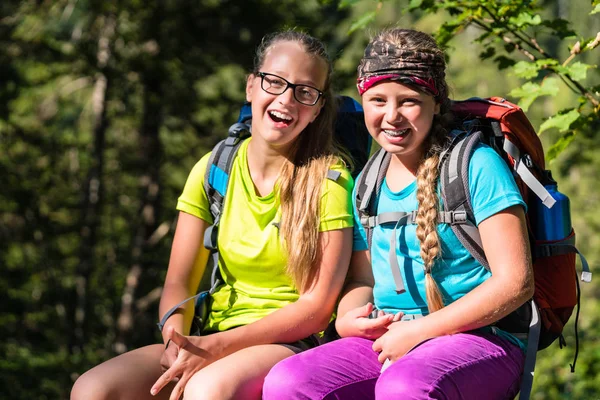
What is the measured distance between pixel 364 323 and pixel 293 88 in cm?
98

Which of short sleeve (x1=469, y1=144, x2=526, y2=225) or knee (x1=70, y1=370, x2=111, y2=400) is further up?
short sleeve (x1=469, y1=144, x2=526, y2=225)

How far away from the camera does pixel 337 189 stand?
2.84 meters

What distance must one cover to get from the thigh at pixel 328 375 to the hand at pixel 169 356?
45cm

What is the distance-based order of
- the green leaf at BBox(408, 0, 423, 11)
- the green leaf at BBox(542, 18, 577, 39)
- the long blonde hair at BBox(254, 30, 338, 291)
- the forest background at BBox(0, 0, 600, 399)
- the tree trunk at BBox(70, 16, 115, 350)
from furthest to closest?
1. the tree trunk at BBox(70, 16, 115, 350)
2. the forest background at BBox(0, 0, 600, 399)
3. the green leaf at BBox(408, 0, 423, 11)
4. the green leaf at BBox(542, 18, 577, 39)
5. the long blonde hair at BBox(254, 30, 338, 291)

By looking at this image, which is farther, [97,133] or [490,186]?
[97,133]

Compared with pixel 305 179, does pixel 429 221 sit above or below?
below

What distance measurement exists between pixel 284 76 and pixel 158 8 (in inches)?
279

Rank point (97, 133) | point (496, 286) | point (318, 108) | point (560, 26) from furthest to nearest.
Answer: point (97, 133)
point (560, 26)
point (318, 108)
point (496, 286)

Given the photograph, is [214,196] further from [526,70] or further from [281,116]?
[526,70]

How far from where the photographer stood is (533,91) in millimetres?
3131

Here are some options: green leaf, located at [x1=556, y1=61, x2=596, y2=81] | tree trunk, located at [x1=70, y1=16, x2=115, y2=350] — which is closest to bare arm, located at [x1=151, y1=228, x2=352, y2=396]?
green leaf, located at [x1=556, y1=61, x2=596, y2=81]

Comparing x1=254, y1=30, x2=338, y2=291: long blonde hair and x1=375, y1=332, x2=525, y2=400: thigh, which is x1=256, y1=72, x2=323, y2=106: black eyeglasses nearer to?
x1=254, y1=30, x2=338, y2=291: long blonde hair

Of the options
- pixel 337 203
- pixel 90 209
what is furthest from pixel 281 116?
pixel 90 209

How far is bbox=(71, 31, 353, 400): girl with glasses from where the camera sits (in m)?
2.61
